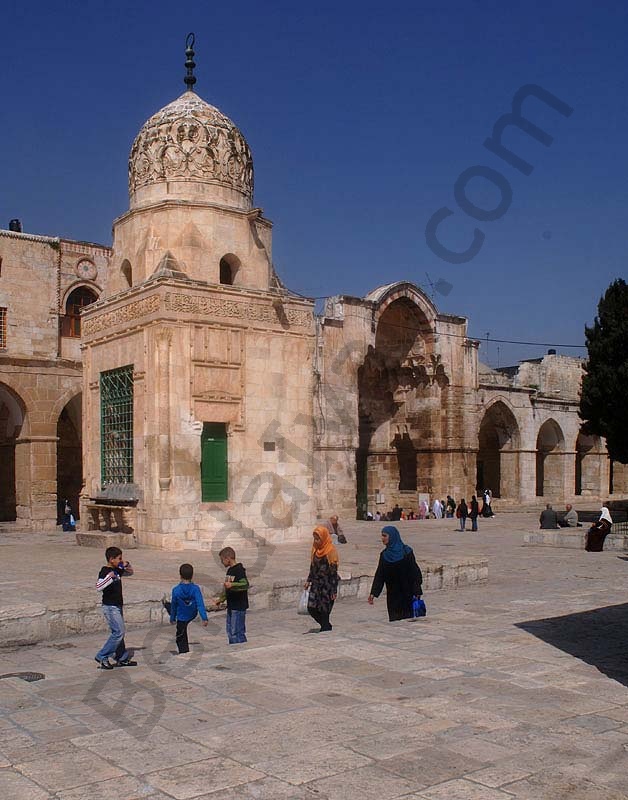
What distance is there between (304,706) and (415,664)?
154cm

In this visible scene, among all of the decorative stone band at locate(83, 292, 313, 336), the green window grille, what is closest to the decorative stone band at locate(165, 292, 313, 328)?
the decorative stone band at locate(83, 292, 313, 336)

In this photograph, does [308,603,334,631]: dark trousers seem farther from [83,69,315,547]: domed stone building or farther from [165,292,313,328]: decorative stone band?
[165,292,313,328]: decorative stone band

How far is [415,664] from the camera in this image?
7203 millimetres

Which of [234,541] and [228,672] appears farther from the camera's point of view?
[234,541]

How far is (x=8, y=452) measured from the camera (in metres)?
26.7

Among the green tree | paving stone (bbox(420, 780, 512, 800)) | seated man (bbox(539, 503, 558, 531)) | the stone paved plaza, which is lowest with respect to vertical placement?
seated man (bbox(539, 503, 558, 531))

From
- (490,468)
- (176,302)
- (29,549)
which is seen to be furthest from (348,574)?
(490,468)

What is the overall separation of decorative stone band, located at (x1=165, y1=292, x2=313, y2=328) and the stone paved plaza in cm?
730

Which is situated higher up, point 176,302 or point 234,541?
point 176,302

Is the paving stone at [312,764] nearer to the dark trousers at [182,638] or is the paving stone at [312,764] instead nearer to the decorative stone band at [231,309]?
the dark trousers at [182,638]

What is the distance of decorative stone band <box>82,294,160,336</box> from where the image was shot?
1561 centimetres

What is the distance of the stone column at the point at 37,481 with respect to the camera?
81.8ft

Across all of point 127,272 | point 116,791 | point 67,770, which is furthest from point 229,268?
point 116,791

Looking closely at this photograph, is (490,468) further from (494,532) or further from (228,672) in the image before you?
(228,672)
